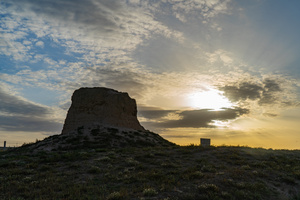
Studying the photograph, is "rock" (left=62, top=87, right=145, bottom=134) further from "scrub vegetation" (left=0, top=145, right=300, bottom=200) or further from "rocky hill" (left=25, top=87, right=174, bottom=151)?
"scrub vegetation" (left=0, top=145, right=300, bottom=200)

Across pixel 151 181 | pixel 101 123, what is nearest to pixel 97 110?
pixel 101 123

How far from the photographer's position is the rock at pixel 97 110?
50.0m

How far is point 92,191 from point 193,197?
18.8 ft

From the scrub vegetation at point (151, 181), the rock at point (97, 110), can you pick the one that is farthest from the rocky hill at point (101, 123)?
the scrub vegetation at point (151, 181)

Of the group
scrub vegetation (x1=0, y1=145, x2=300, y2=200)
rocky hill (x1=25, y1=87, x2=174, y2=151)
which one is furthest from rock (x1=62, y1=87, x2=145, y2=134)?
scrub vegetation (x1=0, y1=145, x2=300, y2=200)

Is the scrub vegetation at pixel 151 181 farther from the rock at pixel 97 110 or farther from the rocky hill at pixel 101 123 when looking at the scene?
the rock at pixel 97 110

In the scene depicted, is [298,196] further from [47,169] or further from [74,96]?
[74,96]

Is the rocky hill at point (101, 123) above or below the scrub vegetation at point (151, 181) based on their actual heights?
above

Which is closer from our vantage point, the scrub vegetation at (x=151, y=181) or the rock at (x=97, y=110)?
the scrub vegetation at (x=151, y=181)

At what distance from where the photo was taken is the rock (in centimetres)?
5003

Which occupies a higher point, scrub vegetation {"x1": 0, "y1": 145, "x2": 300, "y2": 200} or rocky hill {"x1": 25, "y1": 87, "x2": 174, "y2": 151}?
rocky hill {"x1": 25, "y1": 87, "x2": 174, "y2": 151}

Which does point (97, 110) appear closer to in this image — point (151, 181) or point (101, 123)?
point (101, 123)

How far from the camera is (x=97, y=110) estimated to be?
51000mm

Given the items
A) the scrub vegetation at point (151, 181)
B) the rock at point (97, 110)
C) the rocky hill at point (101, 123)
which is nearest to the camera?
the scrub vegetation at point (151, 181)
